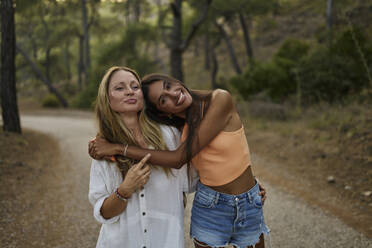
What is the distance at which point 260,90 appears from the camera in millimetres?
11219

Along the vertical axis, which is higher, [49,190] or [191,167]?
[191,167]

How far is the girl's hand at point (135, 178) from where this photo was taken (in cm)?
174

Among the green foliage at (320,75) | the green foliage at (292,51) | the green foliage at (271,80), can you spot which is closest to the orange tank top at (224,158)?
the green foliage at (320,75)

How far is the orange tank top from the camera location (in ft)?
6.21

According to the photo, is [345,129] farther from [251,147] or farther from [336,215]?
[336,215]

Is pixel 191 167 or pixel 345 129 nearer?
pixel 191 167

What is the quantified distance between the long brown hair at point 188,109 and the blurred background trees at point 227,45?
3.78m

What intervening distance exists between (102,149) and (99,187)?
0.22 m

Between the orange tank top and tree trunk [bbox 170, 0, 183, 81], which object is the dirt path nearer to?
the orange tank top

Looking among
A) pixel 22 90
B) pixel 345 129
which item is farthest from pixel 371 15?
pixel 22 90

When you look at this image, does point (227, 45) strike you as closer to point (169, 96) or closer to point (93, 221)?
point (93, 221)

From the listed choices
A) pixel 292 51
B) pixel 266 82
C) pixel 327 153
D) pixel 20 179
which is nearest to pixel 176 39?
pixel 266 82

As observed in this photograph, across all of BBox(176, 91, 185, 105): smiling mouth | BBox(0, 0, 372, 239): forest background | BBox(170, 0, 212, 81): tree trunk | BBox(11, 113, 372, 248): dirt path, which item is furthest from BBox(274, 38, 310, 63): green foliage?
BBox(176, 91, 185, 105): smiling mouth

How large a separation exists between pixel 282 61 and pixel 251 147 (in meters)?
5.31
